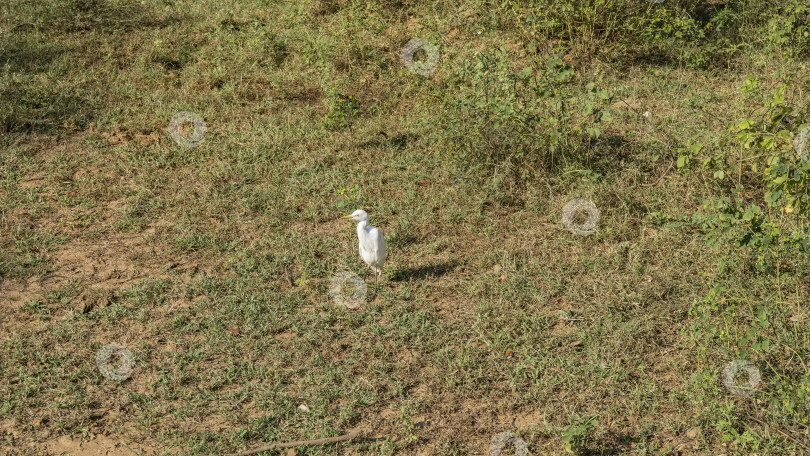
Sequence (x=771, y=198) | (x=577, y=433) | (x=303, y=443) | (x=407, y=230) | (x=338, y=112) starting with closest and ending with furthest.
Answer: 1. (x=577, y=433)
2. (x=303, y=443)
3. (x=771, y=198)
4. (x=407, y=230)
5. (x=338, y=112)

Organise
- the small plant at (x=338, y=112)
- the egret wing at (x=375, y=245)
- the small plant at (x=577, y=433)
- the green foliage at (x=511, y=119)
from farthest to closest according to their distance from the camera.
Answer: the small plant at (x=338, y=112) < the green foliage at (x=511, y=119) < the egret wing at (x=375, y=245) < the small plant at (x=577, y=433)

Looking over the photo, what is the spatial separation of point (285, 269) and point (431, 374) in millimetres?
1327

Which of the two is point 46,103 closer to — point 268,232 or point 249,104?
point 249,104

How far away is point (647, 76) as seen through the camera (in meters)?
7.24

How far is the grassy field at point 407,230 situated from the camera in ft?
12.9

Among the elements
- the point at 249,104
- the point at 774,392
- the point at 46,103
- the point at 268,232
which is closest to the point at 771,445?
the point at 774,392

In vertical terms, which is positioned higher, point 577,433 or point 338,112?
point 338,112

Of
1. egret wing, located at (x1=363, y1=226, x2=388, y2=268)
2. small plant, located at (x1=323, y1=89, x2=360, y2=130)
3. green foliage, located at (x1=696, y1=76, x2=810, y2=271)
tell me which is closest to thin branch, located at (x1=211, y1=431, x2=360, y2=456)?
egret wing, located at (x1=363, y1=226, x2=388, y2=268)

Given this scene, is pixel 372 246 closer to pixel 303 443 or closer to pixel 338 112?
pixel 303 443

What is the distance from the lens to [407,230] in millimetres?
5395

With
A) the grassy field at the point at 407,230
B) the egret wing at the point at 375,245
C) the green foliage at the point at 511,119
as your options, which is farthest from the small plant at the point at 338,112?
the egret wing at the point at 375,245

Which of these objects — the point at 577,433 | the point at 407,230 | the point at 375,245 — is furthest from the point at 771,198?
the point at 407,230

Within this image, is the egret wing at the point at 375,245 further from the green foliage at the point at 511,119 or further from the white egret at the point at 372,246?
the green foliage at the point at 511,119

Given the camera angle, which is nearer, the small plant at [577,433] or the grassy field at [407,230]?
the small plant at [577,433]
